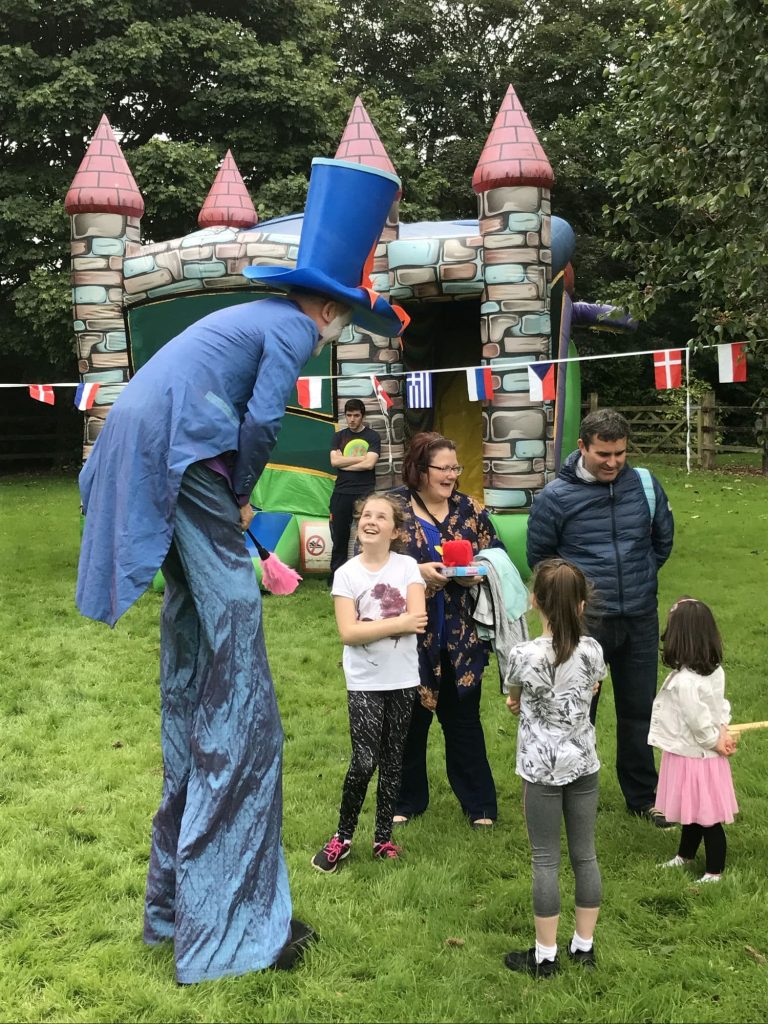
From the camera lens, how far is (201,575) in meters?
2.68

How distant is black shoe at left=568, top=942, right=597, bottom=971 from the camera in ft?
9.25

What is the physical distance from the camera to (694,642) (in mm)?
3355

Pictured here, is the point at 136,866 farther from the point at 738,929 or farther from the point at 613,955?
the point at 738,929

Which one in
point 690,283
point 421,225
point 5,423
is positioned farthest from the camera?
point 5,423

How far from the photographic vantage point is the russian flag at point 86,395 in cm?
818

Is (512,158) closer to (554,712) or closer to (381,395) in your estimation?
(381,395)

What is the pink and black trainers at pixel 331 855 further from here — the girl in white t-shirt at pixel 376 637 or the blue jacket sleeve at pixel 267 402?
the blue jacket sleeve at pixel 267 402

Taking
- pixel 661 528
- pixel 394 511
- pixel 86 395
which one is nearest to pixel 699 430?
pixel 86 395

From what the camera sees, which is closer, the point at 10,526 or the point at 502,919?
the point at 502,919

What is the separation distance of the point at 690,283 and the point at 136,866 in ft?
15.1

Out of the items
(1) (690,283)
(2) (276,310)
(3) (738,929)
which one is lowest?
(3) (738,929)

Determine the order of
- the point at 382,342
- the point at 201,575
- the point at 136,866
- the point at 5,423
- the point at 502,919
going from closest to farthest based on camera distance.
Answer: the point at 201,575 → the point at 502,919 → the point at 136,866 → the point at 382,342 → the point at 5,423

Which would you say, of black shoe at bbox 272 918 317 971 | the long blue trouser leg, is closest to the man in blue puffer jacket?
black shoe at bbox 272 918 317 971

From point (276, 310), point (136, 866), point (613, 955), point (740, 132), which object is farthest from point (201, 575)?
point (740, 132)
